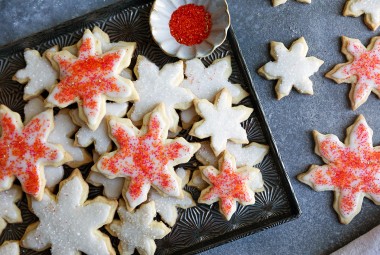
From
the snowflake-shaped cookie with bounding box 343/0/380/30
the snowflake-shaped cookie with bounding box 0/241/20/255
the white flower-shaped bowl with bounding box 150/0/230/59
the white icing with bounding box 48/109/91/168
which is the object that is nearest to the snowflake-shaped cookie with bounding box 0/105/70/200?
the white icing with bounding box 48/109/91/168

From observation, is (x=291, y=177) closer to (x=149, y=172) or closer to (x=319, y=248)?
(x=319, y=248)

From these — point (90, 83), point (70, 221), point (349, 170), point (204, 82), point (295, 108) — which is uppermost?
point (90, 83)

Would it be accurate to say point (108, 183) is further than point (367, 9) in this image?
No

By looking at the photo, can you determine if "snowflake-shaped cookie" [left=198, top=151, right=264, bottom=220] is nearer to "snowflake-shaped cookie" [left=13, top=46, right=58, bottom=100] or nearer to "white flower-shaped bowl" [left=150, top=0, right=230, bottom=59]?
"white flower-shaped bowl" [left=150, top=0, right=230, bottom=59]

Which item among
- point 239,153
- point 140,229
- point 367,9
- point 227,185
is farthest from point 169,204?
point 367,9

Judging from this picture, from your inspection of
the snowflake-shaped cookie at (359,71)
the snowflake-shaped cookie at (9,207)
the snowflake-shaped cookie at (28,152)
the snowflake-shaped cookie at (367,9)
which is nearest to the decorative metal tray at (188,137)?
the snowflake-shaped cookie at (9,207)

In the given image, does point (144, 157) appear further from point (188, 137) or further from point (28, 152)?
point (28, 152)

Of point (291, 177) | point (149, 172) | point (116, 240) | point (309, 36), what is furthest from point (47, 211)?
point (309, 36)
